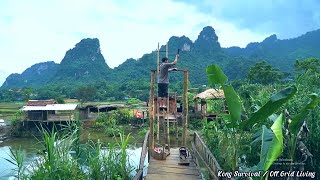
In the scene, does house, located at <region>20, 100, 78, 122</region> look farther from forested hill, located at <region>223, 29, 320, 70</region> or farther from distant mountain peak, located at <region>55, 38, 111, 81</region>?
distant mountain peak, located at <region>55, 38, 111, 81</region>

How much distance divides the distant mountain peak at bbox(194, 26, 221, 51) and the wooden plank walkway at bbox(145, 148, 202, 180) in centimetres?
5884

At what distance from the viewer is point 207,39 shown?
66.7m

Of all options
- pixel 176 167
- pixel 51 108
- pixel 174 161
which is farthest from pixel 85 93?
pixel 176 167

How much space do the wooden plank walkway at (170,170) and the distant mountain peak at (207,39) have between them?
58838 mm

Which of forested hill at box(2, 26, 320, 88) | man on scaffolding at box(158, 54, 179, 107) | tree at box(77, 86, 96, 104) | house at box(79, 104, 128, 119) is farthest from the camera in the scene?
forested hill at box(2, 26, 320, 88)

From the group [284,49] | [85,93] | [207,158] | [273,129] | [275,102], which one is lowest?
[207,158]

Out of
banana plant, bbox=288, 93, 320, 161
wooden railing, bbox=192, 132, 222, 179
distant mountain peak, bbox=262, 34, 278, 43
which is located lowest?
wooden railing, bbox=192, 132, 222, 179

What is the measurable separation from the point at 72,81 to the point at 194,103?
137 ft

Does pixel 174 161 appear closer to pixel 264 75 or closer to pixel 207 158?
pixel 207 158

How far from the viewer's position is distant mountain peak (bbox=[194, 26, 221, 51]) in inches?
2571

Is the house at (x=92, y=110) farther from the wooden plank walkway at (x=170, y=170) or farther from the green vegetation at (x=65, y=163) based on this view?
the wooden plank walkway at (x=170, y=170)

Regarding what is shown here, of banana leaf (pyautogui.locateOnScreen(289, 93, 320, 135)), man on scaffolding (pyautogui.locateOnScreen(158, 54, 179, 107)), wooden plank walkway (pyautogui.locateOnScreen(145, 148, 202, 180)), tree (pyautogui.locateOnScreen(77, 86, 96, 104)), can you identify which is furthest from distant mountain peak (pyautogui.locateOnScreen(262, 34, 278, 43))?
banana leaf (pyautogui.locateOnScreen(289, 93, 320, 135))

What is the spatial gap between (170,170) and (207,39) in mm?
61528

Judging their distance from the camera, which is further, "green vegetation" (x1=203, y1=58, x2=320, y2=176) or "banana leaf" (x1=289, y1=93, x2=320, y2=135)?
"banana leaf" (x1=289, y1=93, x2=320, y2=135)
